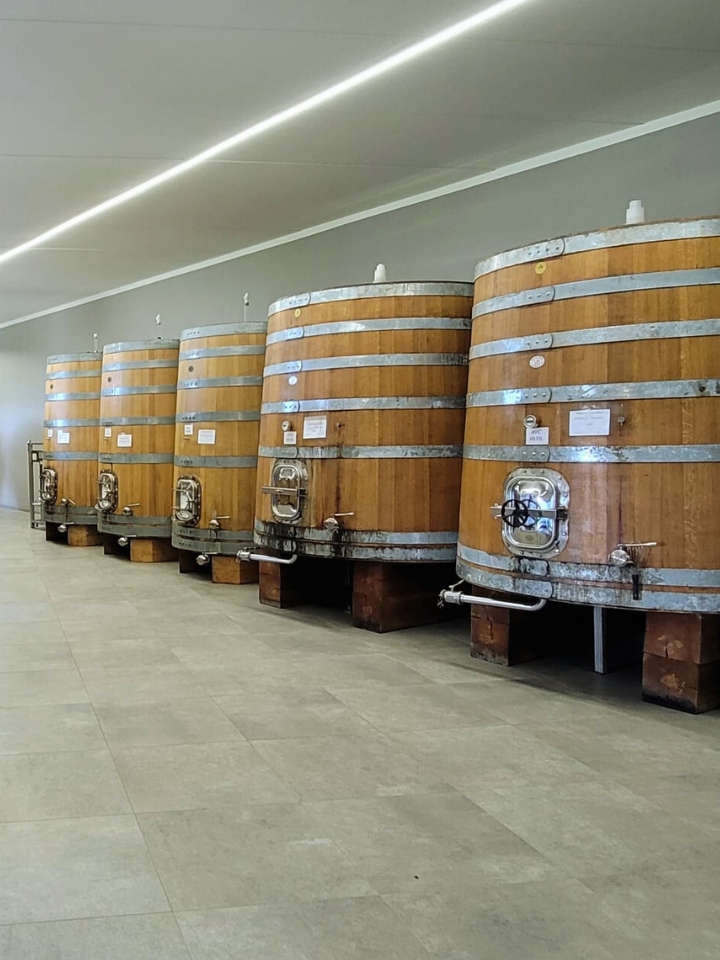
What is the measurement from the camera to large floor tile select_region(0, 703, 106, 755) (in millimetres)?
2945

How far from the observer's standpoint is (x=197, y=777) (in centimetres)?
267

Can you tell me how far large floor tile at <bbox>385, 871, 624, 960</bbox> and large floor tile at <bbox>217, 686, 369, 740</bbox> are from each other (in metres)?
1.13

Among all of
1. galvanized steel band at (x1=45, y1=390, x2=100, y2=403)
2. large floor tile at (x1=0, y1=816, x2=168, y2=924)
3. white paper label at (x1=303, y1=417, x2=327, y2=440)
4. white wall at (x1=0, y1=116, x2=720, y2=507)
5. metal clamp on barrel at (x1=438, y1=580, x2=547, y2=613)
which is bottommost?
large floor tile at (x1=0, y1=816, x2=168, y2=924)

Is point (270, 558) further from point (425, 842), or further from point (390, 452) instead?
point (425, 842)

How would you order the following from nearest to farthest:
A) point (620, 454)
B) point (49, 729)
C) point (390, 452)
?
point (49, 729)
point (620, 454)
point (390, 452)

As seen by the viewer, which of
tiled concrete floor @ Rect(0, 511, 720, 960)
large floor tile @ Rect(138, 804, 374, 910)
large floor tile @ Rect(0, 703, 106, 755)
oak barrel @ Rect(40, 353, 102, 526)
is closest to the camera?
tiled concrete floor @ Rect(0, 511, 720, 960)

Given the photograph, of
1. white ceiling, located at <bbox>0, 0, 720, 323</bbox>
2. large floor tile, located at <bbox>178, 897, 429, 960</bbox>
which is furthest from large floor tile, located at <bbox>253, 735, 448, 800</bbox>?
white ceiling, located at <bbox>0, 0, 720, 323</bbox>

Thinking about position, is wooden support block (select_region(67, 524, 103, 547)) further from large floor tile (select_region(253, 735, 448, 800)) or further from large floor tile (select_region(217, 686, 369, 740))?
large floor tile (select_region(253, 735, 448, 800))

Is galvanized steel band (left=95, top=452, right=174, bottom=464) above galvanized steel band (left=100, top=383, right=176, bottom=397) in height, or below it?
below

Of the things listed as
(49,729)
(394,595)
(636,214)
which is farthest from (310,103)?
(49,729)

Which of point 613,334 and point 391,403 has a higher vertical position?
point 613,334

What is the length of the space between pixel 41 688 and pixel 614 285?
2880 mm

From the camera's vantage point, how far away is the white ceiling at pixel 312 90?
398cm

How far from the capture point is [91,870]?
2088 mm
